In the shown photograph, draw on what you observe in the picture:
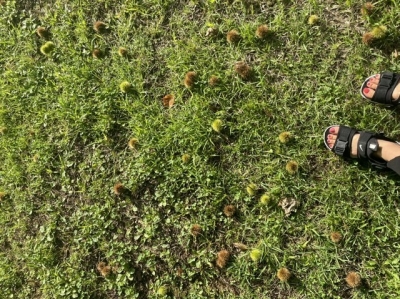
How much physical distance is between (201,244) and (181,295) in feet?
1.54

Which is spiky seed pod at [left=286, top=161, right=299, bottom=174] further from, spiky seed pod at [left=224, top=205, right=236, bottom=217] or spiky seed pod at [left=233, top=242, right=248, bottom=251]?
spiky seed pod at [left=233, top=242, right=248, bottom=251]

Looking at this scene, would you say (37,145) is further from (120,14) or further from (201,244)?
(201,244)

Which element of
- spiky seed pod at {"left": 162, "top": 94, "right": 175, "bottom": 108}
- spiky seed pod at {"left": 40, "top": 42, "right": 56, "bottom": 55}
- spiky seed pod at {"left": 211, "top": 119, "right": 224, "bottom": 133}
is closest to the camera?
spiky seed pod at {"left": 211, "top": 119, "right": 224, "bottom": 133}

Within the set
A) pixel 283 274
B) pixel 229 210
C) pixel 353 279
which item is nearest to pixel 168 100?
pixel 229 210

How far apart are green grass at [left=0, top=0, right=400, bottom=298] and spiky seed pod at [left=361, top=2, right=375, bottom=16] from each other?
5cm

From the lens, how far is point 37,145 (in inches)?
153

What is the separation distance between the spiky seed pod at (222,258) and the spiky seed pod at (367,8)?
2.28 m

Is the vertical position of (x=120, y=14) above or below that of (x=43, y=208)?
above

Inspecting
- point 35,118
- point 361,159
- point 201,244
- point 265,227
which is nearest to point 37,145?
point 35,118

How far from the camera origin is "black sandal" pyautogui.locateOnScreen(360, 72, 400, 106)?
3.12 metres

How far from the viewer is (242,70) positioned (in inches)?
135

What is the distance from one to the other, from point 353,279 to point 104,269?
2091 mm

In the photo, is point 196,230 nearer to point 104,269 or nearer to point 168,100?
point 104,269

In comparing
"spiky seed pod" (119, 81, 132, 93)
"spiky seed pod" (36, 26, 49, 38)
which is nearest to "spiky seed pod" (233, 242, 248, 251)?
"spiky seed pod" (119, 81, 132, 93)
